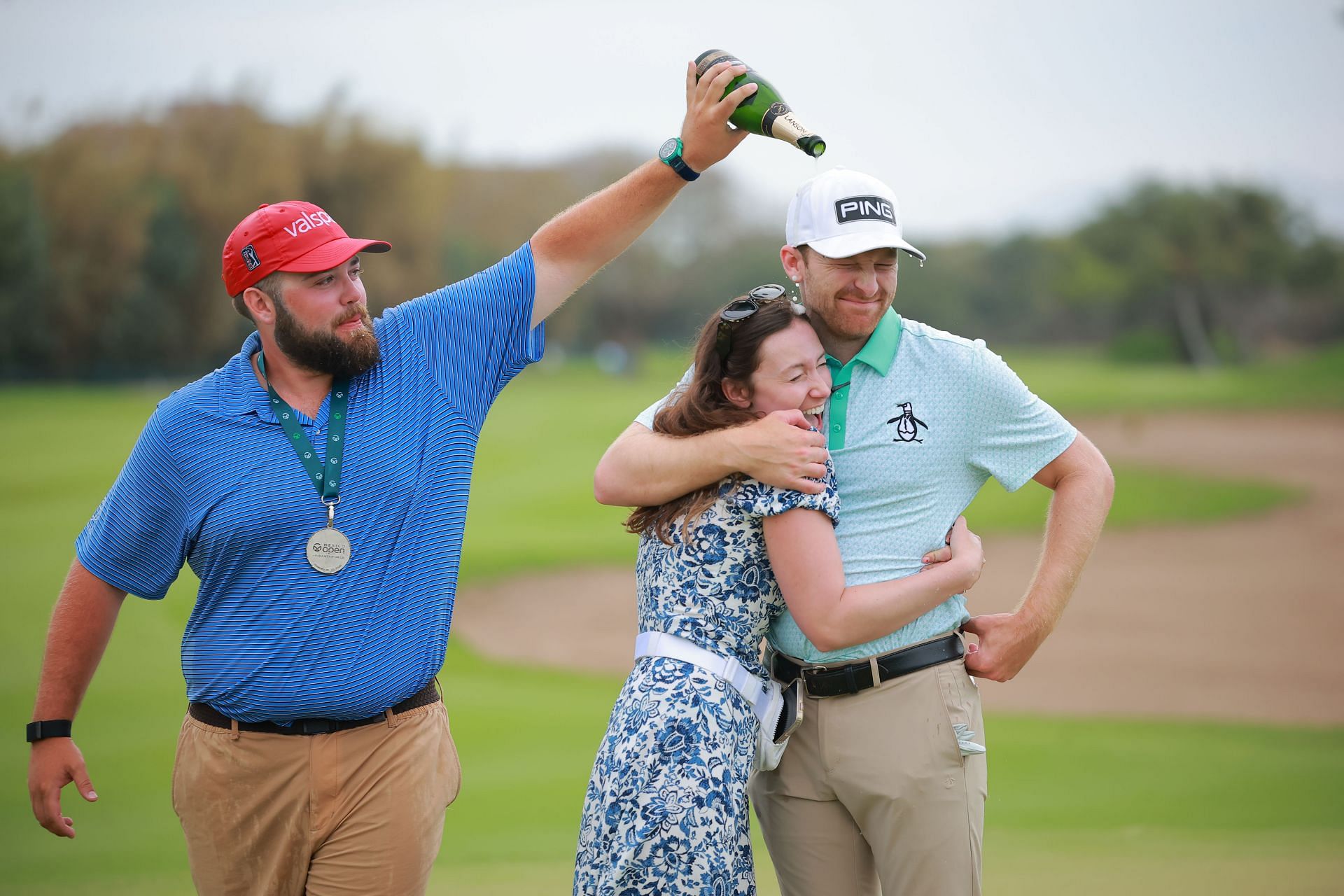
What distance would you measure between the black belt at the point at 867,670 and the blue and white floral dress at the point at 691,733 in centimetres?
19

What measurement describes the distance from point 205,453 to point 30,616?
1034 centimetres

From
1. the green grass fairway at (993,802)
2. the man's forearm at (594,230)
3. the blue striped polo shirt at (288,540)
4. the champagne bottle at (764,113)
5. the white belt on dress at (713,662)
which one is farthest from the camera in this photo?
the green grass fairway at (993,802)

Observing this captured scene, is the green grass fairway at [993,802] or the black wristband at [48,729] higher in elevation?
the black wristband at [48,729]

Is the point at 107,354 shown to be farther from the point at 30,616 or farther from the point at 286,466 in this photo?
the point at 286,466

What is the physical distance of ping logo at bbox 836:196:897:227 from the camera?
102 inches

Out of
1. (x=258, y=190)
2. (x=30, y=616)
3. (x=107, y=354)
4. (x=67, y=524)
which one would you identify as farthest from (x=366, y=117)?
(x=30, y=616)

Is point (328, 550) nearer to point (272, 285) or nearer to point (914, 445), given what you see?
point (272, 285)

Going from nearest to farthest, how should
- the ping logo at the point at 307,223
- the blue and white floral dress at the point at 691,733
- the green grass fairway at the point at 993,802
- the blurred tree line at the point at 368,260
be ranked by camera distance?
the blue and white floral dress at the point at 691,733, the ping logo at the point at 307,223, the green grass fairway at the point at 993,802, the blurred tree line at the point at 368,260

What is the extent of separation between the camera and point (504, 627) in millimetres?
11773

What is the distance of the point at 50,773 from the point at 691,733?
1.48 meters

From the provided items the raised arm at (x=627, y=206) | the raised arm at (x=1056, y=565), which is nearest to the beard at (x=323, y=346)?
the raised arm at (x=627, y=206)

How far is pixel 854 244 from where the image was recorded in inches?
99.7

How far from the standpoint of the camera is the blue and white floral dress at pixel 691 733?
7.30 feet

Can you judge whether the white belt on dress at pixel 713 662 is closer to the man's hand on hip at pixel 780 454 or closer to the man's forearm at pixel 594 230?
the man's hand on hip at pixel 780 454
